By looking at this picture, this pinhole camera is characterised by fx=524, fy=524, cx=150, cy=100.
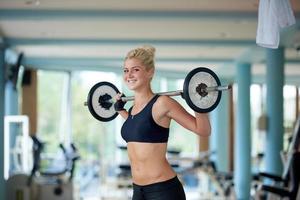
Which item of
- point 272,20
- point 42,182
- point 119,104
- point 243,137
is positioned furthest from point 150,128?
point 243,137

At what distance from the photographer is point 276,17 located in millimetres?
2975

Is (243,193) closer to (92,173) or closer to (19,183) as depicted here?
(92,173)

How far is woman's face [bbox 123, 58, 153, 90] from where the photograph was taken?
2400mm

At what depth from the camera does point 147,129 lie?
7.62ft

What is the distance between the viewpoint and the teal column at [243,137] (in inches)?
362

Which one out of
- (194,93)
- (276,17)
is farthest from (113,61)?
(194,93)

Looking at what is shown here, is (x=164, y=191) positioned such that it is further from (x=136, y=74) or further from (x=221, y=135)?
(x=221, y=135)

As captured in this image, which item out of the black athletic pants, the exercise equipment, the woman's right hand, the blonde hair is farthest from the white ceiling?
the black athletic pants

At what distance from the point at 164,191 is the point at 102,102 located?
84 centimetres

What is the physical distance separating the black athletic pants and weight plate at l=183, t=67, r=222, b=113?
1.22 feet

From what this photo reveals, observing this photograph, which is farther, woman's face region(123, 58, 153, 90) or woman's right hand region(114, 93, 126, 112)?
woman's right hand region(114, 93, 126, 112)

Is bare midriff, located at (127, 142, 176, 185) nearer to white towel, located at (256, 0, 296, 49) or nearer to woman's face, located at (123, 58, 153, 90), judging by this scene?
woman's face, located at (123, 58, 153, 90)

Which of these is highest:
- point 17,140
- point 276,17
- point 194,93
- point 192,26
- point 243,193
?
point 192,26

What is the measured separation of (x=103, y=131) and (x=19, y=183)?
4745 millimetres
